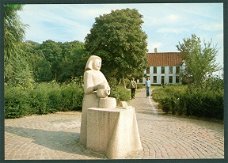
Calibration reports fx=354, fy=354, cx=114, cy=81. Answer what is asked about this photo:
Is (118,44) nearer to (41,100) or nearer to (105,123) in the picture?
(41,100)

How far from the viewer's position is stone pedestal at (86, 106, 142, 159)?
715 cm

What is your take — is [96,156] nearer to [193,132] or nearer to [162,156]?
[162,156]

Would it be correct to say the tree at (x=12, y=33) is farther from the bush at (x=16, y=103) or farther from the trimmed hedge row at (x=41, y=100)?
the trimmed hedge row at (x=41, y=100)

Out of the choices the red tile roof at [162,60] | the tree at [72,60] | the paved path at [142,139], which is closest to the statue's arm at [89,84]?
the paved path at [142,139]

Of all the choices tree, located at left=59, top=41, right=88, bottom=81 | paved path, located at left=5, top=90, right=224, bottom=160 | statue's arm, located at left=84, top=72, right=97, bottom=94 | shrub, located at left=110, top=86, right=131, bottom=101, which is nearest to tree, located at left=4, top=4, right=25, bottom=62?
paved path, located at left=5, top=90, right=224, bottom=160

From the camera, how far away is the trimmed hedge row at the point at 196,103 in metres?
12.2

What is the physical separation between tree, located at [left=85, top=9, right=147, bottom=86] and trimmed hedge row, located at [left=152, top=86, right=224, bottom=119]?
9232 millimetres

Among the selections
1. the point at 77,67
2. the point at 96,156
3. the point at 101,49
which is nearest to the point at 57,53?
the point at 77,67

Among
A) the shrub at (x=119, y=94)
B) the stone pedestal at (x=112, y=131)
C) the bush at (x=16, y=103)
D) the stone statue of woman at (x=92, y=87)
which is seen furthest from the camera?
the shrub at (x=119, y=94)

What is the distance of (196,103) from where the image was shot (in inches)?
502

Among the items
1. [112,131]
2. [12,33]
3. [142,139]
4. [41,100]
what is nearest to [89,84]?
[112,131]

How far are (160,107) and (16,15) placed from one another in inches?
270

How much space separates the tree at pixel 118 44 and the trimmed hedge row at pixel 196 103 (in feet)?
30.3

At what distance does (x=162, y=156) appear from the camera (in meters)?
7.47
